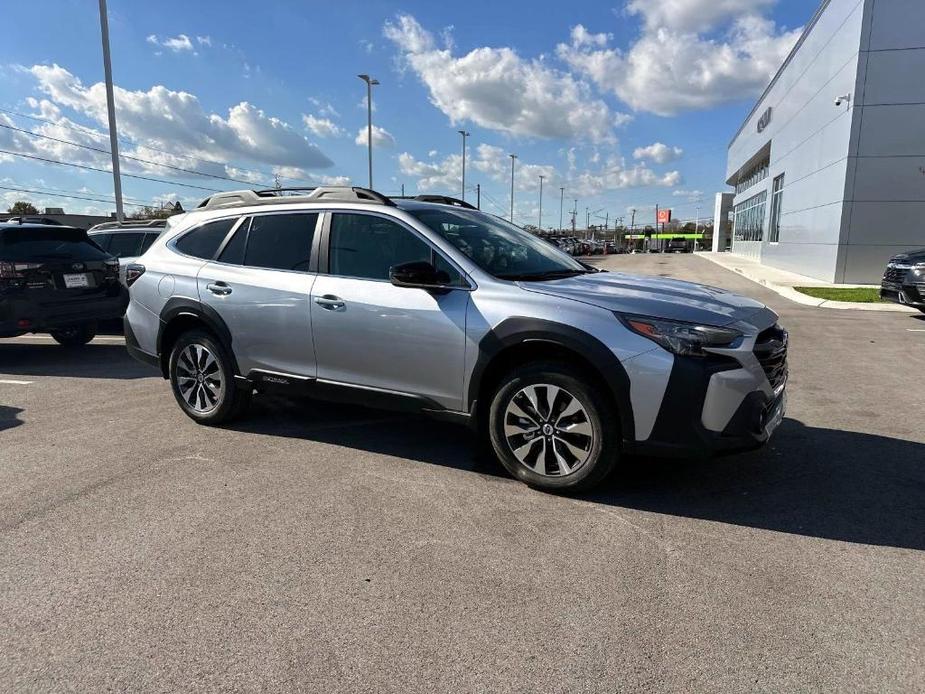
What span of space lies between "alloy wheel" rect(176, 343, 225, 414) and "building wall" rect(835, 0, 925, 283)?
65.8ft

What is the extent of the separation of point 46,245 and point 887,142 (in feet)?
69.7

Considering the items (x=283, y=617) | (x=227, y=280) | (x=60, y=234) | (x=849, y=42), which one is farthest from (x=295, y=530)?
(x=849, y=42)

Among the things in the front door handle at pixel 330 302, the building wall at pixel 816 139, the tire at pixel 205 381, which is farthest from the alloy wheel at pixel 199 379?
the building wall at pixel 816 139

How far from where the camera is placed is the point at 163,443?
4.86m

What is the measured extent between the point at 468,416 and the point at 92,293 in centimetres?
653

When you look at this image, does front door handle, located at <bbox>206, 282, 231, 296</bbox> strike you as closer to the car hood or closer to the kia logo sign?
the car hood

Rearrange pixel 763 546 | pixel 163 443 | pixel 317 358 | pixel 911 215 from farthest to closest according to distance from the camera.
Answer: pixel 911 215
pixel 163 443
pixel 317 358
pixel 763 546

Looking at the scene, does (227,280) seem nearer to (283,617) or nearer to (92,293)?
(283,617)

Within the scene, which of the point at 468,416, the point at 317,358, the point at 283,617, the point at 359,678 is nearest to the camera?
the point at 359,678

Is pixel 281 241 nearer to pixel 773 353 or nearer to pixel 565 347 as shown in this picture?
pixel 565 347

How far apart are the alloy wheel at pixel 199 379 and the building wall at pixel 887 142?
20061 mm

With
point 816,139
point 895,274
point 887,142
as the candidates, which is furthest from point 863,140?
point 895,274

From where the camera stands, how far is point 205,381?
5.22 m

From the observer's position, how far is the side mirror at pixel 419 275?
3.91 metres
